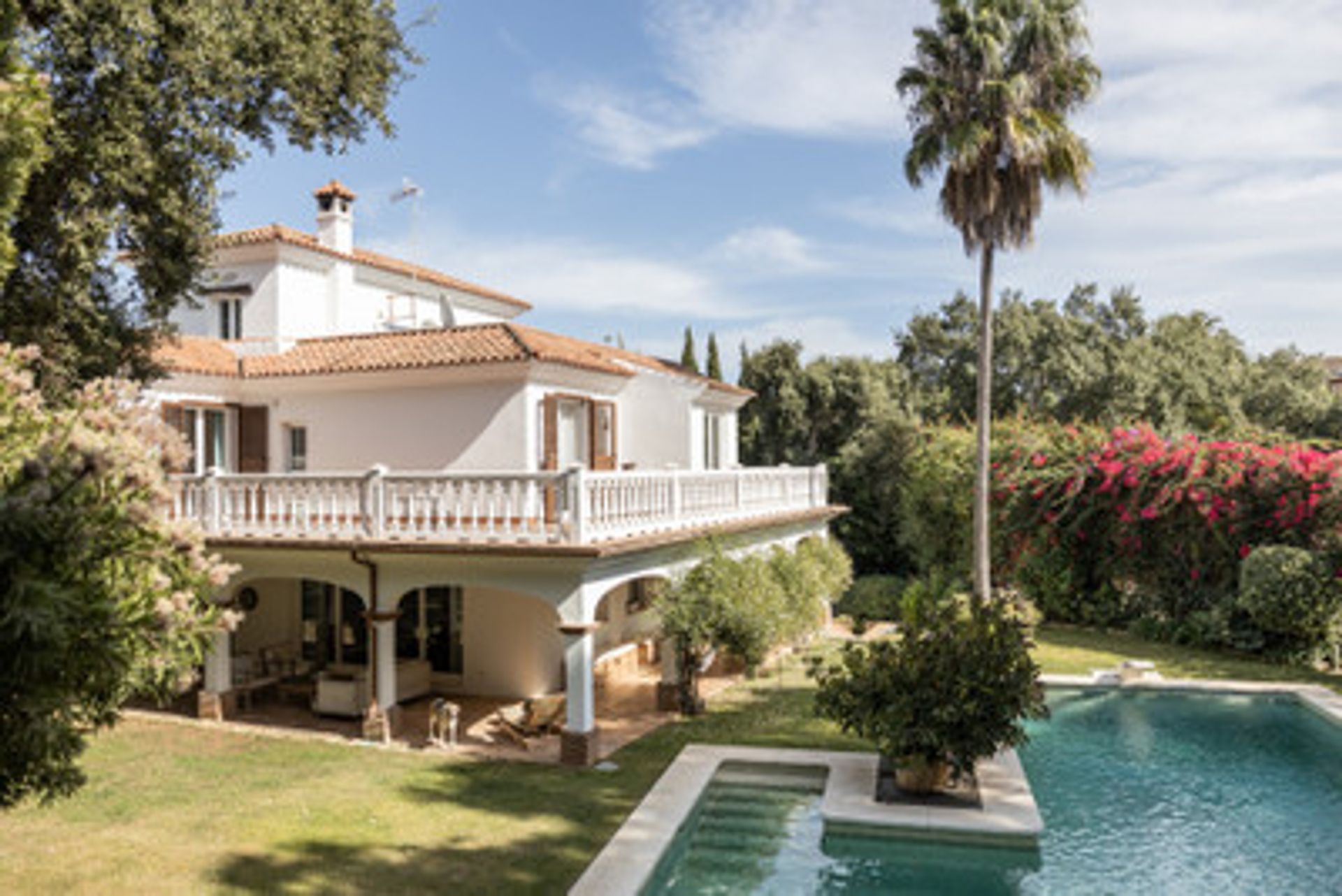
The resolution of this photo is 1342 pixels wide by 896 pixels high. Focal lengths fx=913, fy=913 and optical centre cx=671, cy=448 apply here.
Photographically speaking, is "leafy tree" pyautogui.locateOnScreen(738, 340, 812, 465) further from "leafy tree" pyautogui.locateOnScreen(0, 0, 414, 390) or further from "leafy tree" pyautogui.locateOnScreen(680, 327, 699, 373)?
"leafy tree" pyautogui.locateOnScreen(0, 0, 414, 390)

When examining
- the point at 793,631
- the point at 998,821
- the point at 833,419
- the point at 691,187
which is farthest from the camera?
the point at 833,419

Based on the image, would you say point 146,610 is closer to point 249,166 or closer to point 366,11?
point 249,166

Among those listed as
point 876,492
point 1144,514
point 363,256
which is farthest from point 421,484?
point 876,492

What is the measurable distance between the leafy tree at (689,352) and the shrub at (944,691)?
36530 millimetres

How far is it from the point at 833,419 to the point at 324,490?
28.1m

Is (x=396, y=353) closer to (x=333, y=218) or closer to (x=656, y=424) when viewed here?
(x=656, y=424)

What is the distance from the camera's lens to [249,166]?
52.5 feet

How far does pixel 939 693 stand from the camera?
40.7ft

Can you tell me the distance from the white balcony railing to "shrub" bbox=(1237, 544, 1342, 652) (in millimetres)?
14215

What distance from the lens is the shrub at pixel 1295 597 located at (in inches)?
869

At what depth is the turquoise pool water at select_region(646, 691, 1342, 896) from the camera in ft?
35.5

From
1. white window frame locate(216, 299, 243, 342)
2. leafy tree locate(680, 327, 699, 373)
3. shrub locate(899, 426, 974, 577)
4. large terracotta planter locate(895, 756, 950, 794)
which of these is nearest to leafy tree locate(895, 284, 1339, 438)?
shrub locate(899, 426, 974, 577)

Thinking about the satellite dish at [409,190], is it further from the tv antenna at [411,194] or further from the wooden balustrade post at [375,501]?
the wooden balustrade post at [375,501]

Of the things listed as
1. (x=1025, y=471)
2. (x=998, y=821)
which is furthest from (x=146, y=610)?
(x=1025, y=471)
